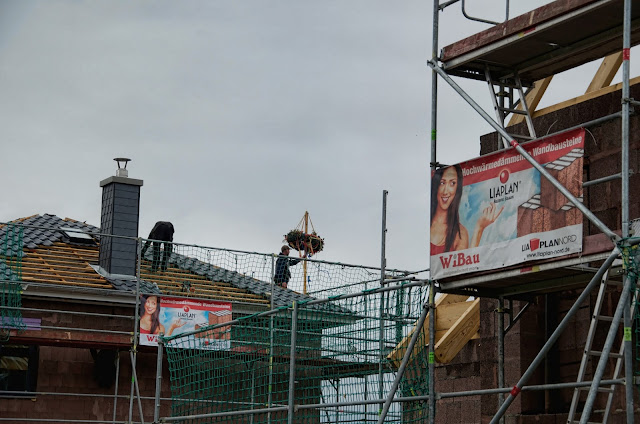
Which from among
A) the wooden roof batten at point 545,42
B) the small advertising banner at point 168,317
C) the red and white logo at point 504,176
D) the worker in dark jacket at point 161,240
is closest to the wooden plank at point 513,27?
the wooden roof batten at point 545,42

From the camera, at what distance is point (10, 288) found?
71.6 feet

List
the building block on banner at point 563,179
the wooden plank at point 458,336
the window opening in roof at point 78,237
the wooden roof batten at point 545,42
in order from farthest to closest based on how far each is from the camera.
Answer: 1. the window opening in roof at point 78,237
2. the wooden plank at point 458,336
3. the wooden roof batten at point 545,42
4. the building block on banner at point 563,179

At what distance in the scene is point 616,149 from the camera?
41.9 ft

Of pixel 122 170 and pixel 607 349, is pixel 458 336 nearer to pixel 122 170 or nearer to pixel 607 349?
pixel 607 349

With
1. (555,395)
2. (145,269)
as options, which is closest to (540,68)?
(555,395)

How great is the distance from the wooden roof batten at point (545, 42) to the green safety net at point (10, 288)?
37.2 feet

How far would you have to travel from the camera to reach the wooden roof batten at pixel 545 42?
12055 mm

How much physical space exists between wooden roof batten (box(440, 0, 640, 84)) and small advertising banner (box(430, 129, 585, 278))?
1478 millimetres

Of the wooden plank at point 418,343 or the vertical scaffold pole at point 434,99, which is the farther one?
the wooden plank at point 418,343

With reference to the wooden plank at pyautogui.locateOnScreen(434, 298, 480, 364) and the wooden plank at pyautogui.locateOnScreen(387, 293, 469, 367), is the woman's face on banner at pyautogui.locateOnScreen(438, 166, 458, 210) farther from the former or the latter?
the wooden plank at pyautogui.locateOnScreen(434, 298, 480, 364)

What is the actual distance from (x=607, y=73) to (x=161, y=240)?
44.4ft

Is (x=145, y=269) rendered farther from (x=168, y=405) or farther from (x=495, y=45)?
(x=495, y=45)

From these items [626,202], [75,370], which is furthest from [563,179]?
[75,370]

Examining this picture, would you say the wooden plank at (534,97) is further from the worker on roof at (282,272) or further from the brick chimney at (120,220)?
the worker on roof at (282,272)
